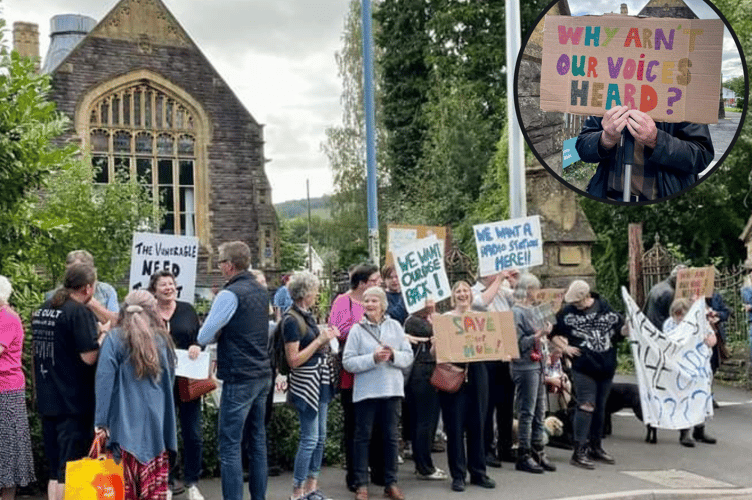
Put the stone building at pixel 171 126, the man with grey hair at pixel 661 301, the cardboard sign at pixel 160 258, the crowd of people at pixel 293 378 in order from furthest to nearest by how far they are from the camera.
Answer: the stone building at pixel 171 126, the man with grey hair at pixel 661 301, the cardboard sign at pixel 160 258, the crowd of people at pixel 293 378

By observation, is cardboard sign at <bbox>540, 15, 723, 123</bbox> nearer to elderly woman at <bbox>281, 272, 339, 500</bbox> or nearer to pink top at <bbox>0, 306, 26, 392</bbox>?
elderly woman at <bbox>281, 272, 339, 500</bbox>

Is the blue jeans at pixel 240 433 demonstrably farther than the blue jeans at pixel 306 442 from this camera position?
No

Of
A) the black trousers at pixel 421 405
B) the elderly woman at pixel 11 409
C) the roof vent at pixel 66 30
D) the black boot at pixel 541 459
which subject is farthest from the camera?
the roof vent at pixel 66 30

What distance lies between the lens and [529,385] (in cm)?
958

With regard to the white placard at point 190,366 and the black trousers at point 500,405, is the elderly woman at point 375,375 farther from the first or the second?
the black trousers at point 500,405

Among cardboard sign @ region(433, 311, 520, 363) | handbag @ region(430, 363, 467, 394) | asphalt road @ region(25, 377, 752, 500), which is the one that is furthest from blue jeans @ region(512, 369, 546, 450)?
handbag @ region(430, 363, 467, 394)

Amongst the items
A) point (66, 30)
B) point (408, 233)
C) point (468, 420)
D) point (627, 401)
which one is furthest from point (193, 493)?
point (66, 30)

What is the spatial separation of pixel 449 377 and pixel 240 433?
79.4 inches

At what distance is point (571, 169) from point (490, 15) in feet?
111

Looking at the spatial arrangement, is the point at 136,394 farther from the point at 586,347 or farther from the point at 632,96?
the point at 632,96

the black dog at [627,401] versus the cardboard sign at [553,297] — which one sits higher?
the cardboard sign at [553,297]

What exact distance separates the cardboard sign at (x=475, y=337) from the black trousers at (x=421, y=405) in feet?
1.08

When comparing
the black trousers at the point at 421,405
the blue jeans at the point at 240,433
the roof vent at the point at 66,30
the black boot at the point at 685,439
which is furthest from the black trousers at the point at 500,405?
the roof vent at the point at 66,30

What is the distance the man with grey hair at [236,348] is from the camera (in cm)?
735
